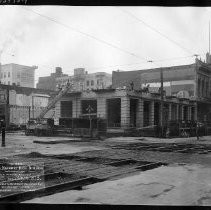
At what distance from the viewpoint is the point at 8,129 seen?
1630 inches

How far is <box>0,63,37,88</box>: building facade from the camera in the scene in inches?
2584

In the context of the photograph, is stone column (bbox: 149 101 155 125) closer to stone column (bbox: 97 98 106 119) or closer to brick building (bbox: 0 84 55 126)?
stone column (bbox: 97 98 106 119)

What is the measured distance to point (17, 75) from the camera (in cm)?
6562

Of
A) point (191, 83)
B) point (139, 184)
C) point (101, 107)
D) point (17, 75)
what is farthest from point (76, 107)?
point (139, 184)

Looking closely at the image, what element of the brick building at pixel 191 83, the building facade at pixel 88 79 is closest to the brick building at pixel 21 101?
the building facade at pixel 88 79

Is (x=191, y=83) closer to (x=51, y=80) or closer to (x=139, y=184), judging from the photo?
(x=51, y=80)

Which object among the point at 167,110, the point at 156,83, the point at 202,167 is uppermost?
the point at 156,83

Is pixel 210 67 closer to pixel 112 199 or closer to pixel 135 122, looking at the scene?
pixel 135 122

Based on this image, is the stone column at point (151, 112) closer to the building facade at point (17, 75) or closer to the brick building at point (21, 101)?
the brick building at point (21, 101)

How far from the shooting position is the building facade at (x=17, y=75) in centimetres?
6564

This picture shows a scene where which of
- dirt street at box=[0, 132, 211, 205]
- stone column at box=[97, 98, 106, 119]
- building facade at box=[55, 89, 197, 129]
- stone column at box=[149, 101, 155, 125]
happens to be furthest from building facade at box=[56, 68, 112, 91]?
dirt street at box=[0, 132, 211, 205]

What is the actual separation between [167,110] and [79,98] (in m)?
12.0
